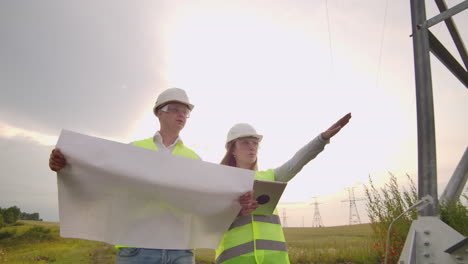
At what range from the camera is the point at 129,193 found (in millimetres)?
2379

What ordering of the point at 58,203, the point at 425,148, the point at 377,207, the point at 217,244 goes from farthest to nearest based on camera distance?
the point at 377,207, the point at 425,148, the point at 217,244, the point at 58,203

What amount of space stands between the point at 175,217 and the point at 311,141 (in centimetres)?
141

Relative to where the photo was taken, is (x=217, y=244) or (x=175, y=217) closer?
(x=175, y=217)

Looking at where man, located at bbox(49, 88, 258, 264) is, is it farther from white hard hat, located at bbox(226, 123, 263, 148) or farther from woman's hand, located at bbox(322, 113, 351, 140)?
woman's hand, located at bbox(322, 113, 351, 140)

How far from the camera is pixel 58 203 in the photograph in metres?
2.33

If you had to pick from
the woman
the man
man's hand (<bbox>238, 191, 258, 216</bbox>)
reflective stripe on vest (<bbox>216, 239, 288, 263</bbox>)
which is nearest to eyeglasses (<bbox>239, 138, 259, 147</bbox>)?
the woman

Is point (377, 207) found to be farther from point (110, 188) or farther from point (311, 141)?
point (110, 188)

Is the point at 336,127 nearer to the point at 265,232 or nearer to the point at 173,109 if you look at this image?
the point at 265,232

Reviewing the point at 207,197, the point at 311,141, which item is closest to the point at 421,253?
the point at 311,141

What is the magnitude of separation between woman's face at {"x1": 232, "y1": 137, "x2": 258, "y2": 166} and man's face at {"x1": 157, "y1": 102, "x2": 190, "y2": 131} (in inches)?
26.5

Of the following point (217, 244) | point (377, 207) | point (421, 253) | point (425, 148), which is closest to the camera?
point (217, 244)

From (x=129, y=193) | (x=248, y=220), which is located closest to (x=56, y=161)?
(x=129, y=193)

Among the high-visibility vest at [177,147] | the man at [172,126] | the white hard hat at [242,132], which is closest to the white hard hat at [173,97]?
the man at [172,126]

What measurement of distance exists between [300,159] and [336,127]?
45 cm
